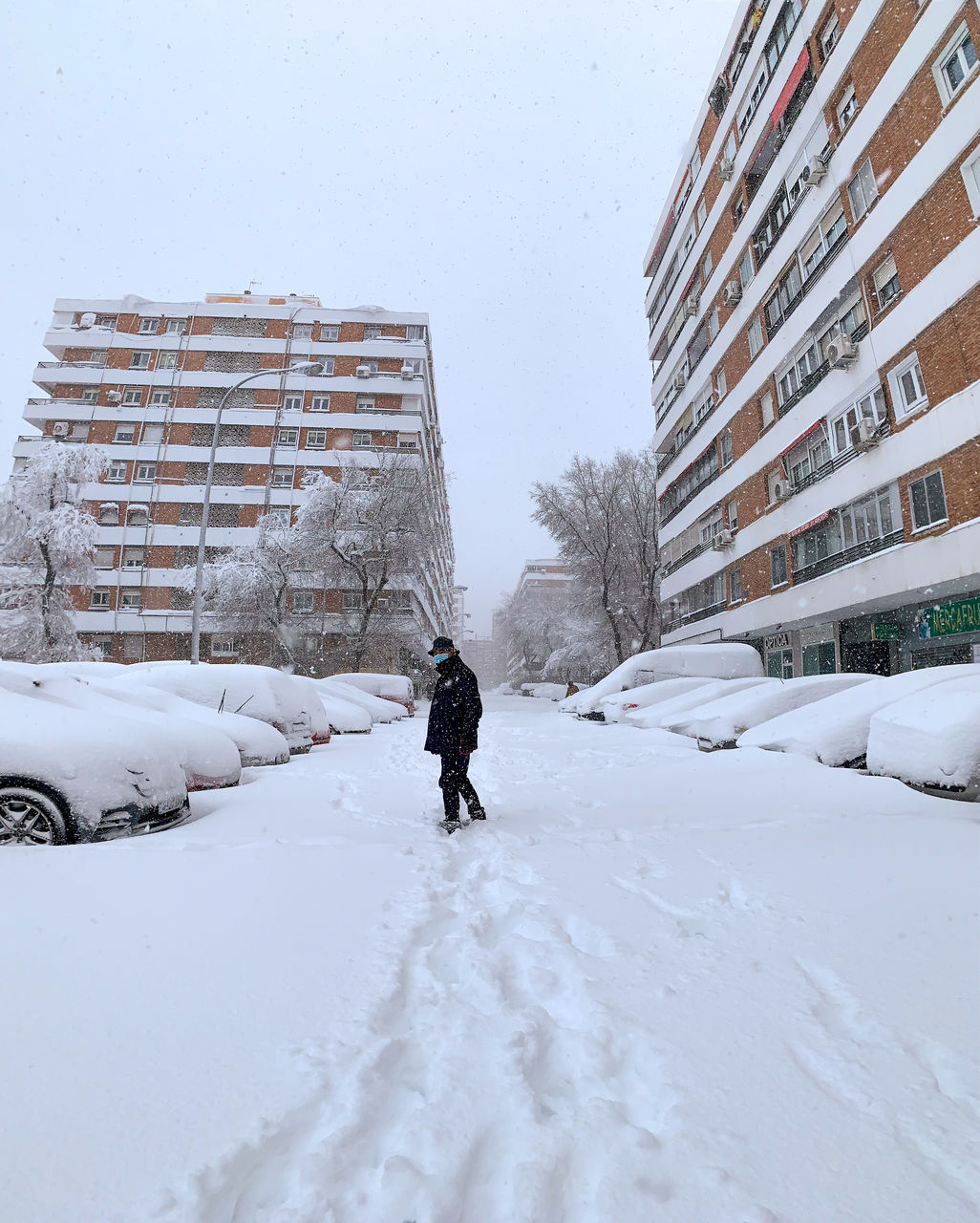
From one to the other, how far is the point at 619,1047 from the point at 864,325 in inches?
712

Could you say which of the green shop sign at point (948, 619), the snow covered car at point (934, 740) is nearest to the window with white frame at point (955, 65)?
the green shop sign at point (948, 619)

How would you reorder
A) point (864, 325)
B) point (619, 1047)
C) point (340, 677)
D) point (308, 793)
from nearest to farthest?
point (619, 1047), point (308, 793), point (864, 325), point (340, 677)

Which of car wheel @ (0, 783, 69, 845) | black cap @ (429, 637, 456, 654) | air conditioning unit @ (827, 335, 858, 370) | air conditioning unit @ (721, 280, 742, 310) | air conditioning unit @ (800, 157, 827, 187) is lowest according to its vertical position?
car wheel @ (0, 783, 69, 845)

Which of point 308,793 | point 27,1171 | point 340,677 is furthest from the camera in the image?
point 340,677

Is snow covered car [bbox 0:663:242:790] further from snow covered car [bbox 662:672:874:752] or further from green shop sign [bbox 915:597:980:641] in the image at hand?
green shop sign [bbox 915:597:980:641]

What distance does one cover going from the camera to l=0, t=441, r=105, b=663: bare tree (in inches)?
1005

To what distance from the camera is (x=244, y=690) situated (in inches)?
375

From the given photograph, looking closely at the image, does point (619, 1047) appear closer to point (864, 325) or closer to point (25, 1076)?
point (25, 1076)

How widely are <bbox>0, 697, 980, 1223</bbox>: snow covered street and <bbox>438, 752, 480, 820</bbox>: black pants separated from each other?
1117 mm

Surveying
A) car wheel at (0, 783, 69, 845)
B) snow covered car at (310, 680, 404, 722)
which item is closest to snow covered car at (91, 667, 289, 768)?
car wheel at (0, 783, 69, 845)

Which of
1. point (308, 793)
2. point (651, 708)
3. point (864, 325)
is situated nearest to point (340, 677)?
point (651, 708)

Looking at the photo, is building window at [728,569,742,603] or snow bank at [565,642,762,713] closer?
snow bank at [565,642,762,713]

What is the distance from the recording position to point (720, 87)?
80.4ft

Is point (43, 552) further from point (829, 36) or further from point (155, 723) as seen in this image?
point (829, 36)
